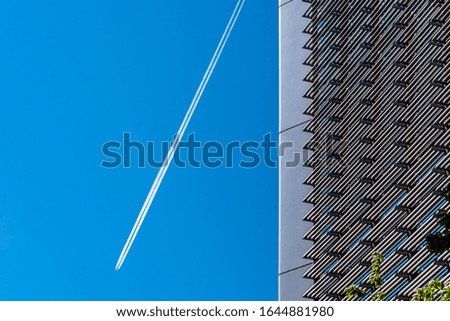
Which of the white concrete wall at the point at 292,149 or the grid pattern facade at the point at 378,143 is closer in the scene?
the grid pattern facade at the point at 378,143

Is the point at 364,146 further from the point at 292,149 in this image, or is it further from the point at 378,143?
the point at 292,149

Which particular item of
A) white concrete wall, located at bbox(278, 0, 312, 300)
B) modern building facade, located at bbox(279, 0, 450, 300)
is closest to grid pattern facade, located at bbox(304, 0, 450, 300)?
modern building facade, located at bbox(279, 0, 450, 300)

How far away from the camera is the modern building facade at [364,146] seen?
1783cm

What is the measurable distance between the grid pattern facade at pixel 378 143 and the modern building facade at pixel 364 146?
2 cm

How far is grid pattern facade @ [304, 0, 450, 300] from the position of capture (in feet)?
58.2

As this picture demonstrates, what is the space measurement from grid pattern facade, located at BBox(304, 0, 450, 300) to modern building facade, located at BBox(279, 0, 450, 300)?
0.02 meters

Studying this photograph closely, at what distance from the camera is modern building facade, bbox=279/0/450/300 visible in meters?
17.8

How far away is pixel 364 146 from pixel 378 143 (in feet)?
1.82

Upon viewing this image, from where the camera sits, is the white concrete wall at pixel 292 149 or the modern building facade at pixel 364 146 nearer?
the modern building facade at pixel 364 146

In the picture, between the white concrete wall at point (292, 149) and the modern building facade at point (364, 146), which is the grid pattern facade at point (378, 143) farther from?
the white concrete wall at point (292, 149)

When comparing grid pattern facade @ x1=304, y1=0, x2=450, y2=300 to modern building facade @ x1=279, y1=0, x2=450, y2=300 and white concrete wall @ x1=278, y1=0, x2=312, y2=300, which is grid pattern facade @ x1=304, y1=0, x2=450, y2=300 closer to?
modern building facade @ x1=279, y1=0, x2=450, y2=300

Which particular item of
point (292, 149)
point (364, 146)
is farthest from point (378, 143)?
point (292, 149)

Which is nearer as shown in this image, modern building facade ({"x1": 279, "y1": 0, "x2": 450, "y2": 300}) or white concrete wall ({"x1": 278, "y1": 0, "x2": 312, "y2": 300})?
modern building facade ({"x1": 279, "y1": 0, "x2": 450, "y2": 300})

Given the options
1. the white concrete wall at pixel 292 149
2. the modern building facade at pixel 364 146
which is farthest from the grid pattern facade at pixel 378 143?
the white concrete wall at pixel 292 149
